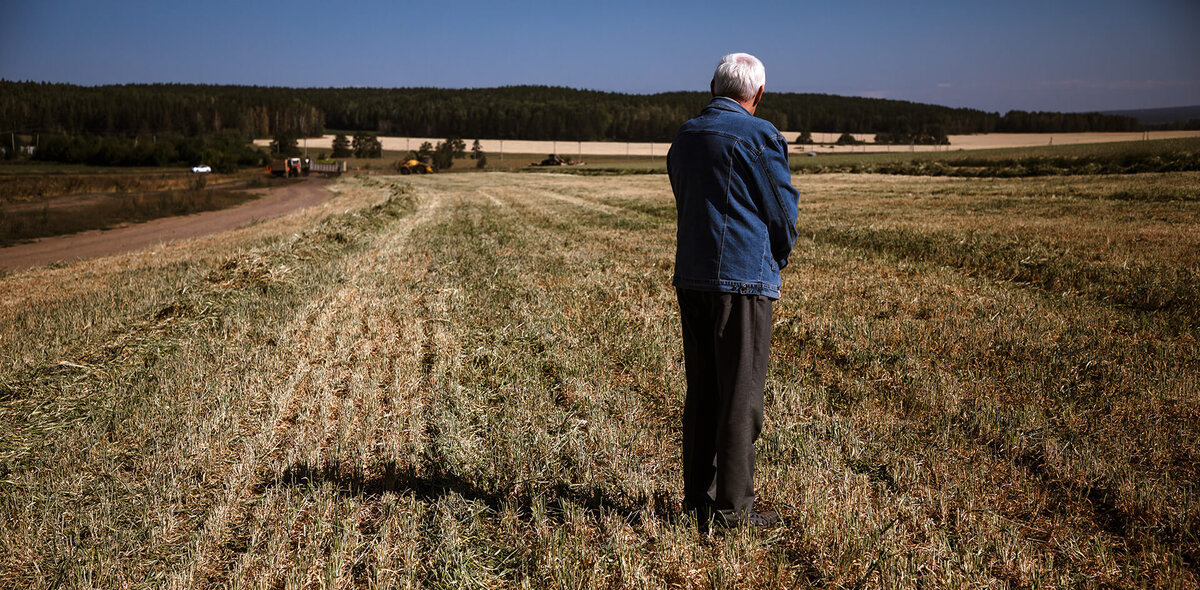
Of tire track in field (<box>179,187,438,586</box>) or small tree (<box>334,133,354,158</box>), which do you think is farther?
small tree (<box>334,133,354,158</box>)

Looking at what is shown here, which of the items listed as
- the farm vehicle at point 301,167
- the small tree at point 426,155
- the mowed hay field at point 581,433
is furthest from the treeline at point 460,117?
the mowed hay field at point 581,433

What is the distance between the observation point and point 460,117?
434ft

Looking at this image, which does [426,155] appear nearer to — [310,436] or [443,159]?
[443,159]

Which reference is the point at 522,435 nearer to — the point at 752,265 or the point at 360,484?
the point at 360,484

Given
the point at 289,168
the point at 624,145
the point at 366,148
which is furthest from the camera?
the point at 624,145

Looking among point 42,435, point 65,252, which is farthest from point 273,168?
point 42,435

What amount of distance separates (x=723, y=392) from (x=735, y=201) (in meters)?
0.88

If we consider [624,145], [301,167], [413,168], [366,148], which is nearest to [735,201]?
[301,167]

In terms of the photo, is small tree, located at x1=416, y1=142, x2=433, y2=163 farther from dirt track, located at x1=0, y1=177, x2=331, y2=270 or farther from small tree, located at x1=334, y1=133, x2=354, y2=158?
dirt track, located at x1=0, y1=177, x2=331, y2=270

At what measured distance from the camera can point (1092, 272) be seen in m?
8.44

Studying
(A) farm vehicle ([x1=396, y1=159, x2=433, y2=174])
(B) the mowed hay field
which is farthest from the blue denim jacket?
(A) farm vehicle ([x1=396, y1=159, x2=433, y2=174])

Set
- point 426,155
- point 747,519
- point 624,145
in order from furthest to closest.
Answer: point 624,145
point 426,155
point 747,519

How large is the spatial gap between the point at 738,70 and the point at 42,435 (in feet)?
17.2

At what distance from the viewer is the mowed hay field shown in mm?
2990
